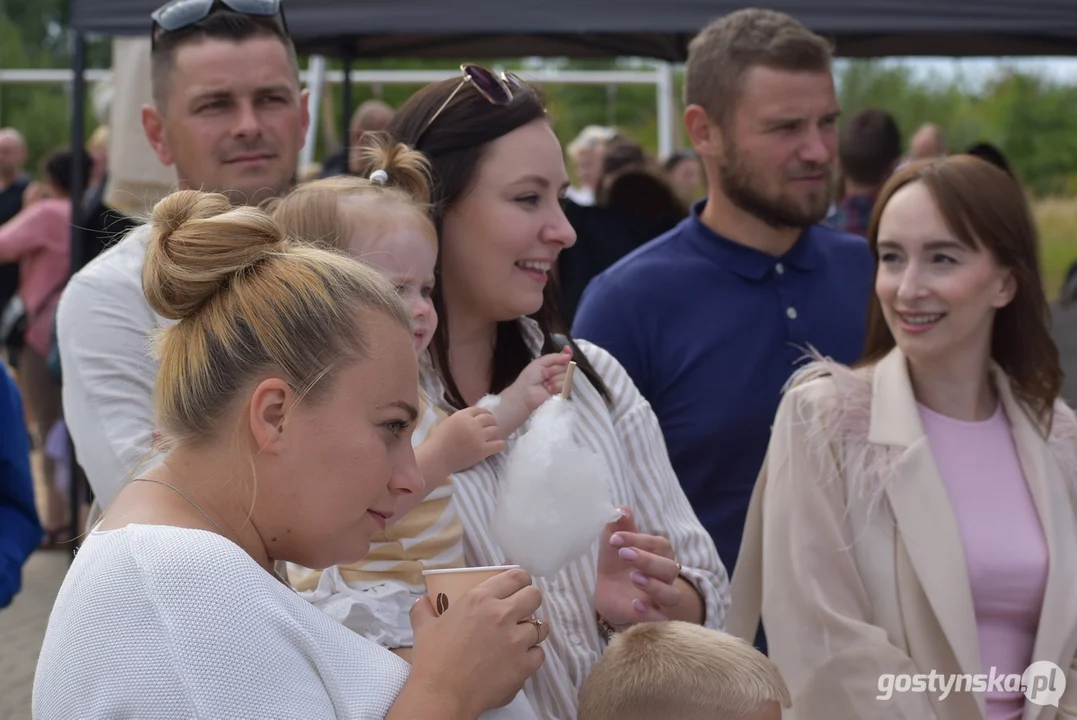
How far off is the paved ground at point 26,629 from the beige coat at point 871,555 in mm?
3404

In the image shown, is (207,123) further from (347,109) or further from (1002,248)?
(347,109)

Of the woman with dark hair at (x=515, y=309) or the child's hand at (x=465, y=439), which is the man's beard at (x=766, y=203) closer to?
the woman with dark hair at (x=515, y=309)

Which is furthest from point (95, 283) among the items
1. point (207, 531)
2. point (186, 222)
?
point (207, 531)

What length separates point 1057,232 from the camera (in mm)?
17766

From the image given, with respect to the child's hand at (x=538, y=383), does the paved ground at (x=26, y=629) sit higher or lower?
lower

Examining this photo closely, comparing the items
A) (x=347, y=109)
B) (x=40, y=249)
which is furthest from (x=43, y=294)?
(x=347, y=109)

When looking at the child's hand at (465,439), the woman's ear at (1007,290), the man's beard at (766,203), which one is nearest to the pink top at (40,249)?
the man's beard at (766,203)

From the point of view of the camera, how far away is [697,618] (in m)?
2.58

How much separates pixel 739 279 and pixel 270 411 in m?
2.48

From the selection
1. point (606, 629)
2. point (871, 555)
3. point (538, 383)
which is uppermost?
point (538, 383)

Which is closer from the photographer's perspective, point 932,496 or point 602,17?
point 932,496

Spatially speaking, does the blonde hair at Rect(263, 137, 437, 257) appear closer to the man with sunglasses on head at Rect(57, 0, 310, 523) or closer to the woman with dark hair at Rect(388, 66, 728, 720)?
the woman with dark hair at Rect(388, 66, 728, 720)

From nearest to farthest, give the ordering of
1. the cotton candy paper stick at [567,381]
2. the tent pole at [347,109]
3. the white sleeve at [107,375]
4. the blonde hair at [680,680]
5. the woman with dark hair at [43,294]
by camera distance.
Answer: the blonde hair at [680,680] → the cotton candy paper stick at [567,381] → the white sleeve at [107,375] → the tent pole at [347,109] → the woman with dark hair at [43,294]

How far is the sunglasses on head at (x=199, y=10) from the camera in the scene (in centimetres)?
328
